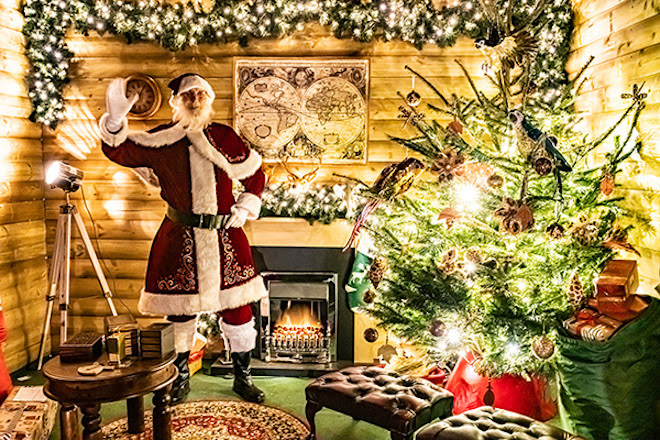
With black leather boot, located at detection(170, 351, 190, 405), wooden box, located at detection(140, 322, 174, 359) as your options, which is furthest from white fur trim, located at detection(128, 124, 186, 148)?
black leather boot, located at detection(170, 351, 190, 405)

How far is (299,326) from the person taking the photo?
153 inches

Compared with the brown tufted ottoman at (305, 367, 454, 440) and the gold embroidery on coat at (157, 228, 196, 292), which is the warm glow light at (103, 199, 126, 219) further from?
the brown tufted ottoman at (305, 367, 454, 440)

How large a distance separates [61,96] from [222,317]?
84.9 inches

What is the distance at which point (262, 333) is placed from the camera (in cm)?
387

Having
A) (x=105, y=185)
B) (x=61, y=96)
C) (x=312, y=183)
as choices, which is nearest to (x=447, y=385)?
(x=312, y=183)

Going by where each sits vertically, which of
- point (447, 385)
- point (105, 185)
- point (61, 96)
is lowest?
point (447, 385)

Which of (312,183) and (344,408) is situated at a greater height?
(312,183)

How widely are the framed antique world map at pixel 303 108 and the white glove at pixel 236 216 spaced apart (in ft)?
2.82

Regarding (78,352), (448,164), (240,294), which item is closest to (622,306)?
(448,164)

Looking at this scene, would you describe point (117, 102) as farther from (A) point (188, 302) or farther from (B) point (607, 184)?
(B) point (607, 184)

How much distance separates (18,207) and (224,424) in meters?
2.19

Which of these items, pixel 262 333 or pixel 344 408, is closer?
pixel 344 408

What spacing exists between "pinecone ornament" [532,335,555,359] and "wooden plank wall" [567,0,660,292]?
685 mm

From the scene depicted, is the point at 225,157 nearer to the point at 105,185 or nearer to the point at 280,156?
the point at 280,156
